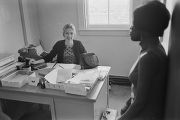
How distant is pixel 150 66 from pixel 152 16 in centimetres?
26

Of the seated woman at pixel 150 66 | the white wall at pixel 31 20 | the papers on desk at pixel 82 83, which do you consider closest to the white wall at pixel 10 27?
the white wall at pixel 31 20

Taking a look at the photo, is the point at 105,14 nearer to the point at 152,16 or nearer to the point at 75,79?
the point at 75,79

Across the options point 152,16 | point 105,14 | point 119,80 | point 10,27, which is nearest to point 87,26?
point 105,14

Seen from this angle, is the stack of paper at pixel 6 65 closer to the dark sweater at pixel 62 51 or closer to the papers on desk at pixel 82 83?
the dark sweater at pixel 62 51

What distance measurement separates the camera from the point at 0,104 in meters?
2.10

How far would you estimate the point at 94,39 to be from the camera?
3496 mm

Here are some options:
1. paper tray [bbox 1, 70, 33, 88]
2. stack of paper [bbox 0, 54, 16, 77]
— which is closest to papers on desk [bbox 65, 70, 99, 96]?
paper tray [bbox 1, 70, 33, 88]

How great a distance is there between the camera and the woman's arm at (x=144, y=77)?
106cm

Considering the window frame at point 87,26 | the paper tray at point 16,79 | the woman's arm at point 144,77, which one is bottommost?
the paper tray at point 16,79

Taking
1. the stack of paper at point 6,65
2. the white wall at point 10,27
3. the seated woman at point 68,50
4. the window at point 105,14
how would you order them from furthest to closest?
the window at point 105,14 → the white wall at point 10,27 → the seated woman at point 68,50 → the stack of paper at point 6,65

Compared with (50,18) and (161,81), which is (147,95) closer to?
(161,81)

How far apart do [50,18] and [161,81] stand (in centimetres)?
287

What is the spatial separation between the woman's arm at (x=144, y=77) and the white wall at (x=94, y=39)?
227 centimetres

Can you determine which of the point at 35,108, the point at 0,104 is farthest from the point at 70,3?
the point at 0,104
